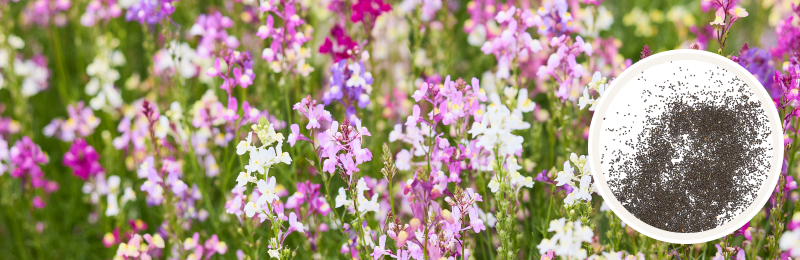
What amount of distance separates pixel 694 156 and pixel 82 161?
2967 mm

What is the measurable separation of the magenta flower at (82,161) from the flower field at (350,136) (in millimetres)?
15

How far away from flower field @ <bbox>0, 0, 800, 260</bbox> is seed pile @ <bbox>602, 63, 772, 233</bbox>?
147mm

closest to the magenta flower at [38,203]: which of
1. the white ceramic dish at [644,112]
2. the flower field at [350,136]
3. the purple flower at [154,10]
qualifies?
the flower field at [350,136]

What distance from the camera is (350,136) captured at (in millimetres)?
1866

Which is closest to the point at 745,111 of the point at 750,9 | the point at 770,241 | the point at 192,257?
the point at 770,241

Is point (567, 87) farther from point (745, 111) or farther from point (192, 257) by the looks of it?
point (192, 257)

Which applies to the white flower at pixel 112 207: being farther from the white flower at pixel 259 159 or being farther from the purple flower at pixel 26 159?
the white flower at pixel 259 159

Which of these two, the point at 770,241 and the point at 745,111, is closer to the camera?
the point at 745,111

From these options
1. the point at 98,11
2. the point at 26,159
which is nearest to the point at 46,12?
the point at 98,11

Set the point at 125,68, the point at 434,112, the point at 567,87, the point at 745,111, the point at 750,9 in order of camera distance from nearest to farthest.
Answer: the point at 745,111, the point at 434,112, the point at 567,87, the point at 125,68, the point at 750,9

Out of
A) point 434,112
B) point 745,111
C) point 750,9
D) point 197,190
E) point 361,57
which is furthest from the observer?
point 750,9

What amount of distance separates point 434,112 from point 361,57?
692mm

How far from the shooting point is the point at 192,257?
262 cm

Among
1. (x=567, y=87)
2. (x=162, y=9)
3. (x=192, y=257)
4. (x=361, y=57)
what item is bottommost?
(x=192, y=257)
